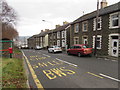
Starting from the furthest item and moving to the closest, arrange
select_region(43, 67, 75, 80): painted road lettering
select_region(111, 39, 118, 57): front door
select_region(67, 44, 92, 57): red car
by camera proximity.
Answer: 1. select_region(67, 44, 92, 57): red car
2. select_region(111, 39, 118, 57): front door
3. select_region(43, 67, 75, 80): painted road lettering

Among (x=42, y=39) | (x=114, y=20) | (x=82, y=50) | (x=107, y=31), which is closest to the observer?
(x=82, y=50)

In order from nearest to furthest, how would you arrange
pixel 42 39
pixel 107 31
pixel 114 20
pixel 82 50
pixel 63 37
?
pixel 82 50, pixel 114 20, pixel 107 31, pixel 63 37, pixel 42 39

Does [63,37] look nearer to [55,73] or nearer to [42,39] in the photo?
[55,73]

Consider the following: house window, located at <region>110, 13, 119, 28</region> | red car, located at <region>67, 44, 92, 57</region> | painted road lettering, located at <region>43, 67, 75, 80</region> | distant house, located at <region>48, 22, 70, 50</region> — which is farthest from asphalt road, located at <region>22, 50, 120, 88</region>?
distant house, located at <region>48, 22, 70, 50</region>

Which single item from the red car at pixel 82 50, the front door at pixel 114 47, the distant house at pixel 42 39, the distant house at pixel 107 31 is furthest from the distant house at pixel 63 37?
the distant house at pixel 42 39

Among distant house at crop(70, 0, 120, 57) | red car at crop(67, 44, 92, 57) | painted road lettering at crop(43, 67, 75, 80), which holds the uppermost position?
distant house at crop(70, 0, 120, 57)

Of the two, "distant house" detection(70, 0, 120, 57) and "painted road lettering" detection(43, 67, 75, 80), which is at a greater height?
"distant house" detection(70, 0, 120, 57)

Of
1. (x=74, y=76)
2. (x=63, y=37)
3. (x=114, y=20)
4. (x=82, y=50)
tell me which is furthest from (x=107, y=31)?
(x=63, y=37)

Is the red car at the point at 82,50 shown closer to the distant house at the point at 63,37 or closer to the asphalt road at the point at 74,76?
the asphalt road at the point at 74,76

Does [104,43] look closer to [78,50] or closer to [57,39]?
[78,50]

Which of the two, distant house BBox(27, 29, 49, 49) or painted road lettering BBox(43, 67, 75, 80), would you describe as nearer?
painted road lettering BBox(43, 67, 75, 80)

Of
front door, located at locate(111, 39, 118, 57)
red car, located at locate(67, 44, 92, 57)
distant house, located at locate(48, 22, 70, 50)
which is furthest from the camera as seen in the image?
distant house, located at locate(48, 22, 70, 50)

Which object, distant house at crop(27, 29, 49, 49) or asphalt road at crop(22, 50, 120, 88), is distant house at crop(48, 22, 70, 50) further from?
asphalt road at crop(22, 50, 120, 88)

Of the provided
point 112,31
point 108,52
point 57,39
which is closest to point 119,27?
point 112,31
